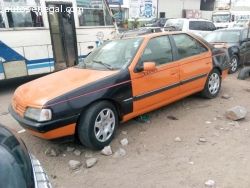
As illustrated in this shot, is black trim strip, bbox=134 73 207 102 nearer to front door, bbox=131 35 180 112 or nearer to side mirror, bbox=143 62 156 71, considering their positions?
front door, bbox=131 35 180 112

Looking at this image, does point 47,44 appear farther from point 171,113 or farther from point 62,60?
point 171,113

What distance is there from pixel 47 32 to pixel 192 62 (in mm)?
4354

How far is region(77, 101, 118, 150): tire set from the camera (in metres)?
3.29

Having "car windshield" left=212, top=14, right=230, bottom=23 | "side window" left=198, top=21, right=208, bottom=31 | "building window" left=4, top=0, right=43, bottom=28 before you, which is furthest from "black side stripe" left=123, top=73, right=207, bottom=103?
"car windshield" left=212, top=14, right=230, bottom=23

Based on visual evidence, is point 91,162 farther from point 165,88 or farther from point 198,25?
point 198,25

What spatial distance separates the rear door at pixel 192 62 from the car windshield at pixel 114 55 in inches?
37.4

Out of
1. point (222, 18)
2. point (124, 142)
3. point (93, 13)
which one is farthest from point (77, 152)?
point (222, 18)

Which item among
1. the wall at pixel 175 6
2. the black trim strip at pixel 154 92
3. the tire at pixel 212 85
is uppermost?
the wall at pixel 175 6

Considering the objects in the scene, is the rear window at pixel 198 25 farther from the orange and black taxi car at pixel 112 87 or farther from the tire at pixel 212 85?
the orange and black taxi car at pixel 112 87

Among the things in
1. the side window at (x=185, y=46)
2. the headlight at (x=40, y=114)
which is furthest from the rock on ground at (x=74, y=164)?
the side window at (x=185, y=46)

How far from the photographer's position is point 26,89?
12.2 feet

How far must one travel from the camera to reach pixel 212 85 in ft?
17.5

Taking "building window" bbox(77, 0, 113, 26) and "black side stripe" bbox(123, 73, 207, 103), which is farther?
"building window" bbox(77, 0, 113, 26)

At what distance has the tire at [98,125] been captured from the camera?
130 inches
